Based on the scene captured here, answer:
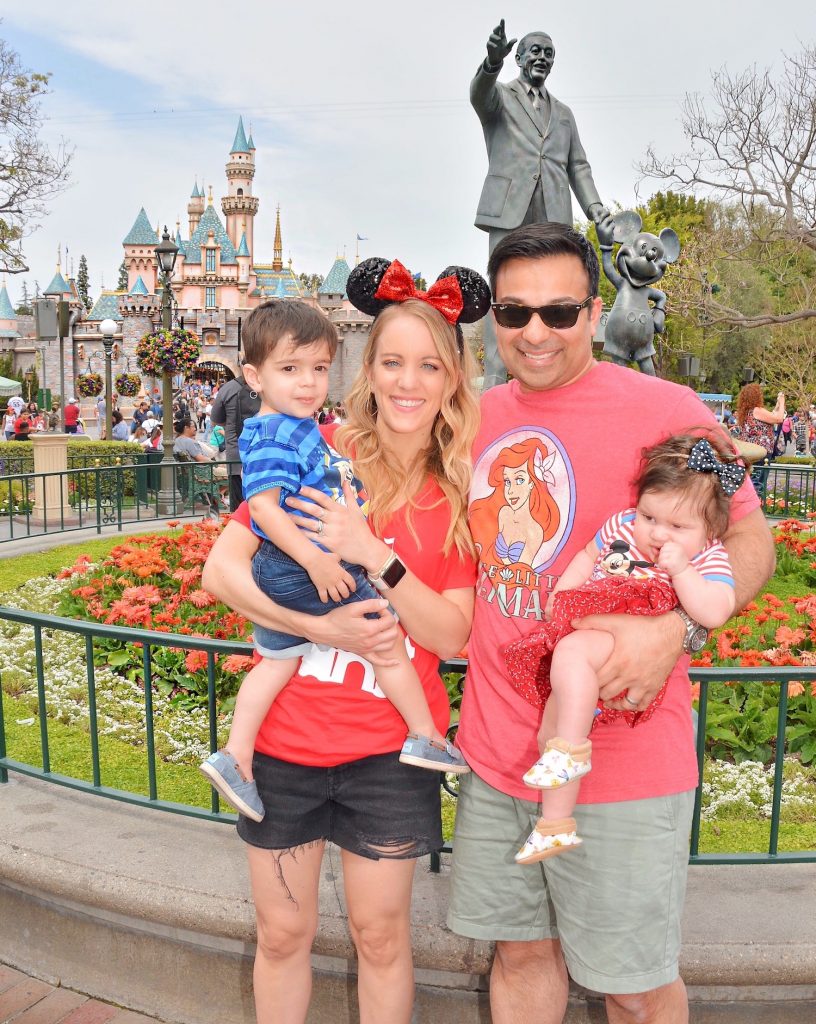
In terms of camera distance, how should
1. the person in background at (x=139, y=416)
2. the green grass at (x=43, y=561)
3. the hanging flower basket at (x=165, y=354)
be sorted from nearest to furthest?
the green grass at (x=43, y=561) → the hanging flower basket at (x=165, y=354) → the person in background at (x=139, y=416)

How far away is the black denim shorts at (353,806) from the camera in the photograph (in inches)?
72.7

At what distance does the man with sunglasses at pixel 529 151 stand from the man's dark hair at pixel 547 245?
12.7 feet

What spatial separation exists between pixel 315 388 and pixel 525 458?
0.49 m

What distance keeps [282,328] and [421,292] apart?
12.5 inches

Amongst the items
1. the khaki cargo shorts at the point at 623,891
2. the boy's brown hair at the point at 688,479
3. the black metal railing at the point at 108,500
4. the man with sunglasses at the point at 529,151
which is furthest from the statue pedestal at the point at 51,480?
the boy's brown hair at the point at 688,479

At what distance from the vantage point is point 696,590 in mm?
1636

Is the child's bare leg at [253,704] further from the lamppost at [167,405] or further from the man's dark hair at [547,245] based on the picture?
the lamppost at [167,405]

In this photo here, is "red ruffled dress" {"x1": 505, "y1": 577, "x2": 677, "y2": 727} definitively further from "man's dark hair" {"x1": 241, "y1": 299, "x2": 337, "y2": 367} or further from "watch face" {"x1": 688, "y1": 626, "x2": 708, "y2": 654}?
"man's dark hair" {"x1": 241, "y1": 299, "x2": 337, "y2": 367}

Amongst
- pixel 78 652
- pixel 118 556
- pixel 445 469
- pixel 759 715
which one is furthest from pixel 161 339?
pixel 445 469

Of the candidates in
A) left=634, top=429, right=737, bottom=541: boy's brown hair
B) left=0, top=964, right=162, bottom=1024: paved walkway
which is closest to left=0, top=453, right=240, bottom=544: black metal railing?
left=0, top=964, right=162, bottom=1024: paved walkway

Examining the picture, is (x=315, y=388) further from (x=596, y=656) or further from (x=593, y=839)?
(x=593, y=839)

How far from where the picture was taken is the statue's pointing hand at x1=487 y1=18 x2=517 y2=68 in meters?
4.19

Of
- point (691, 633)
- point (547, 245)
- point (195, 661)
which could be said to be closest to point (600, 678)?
point (691, 633)

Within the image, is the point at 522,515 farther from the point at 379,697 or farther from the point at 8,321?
the point at 8,321
